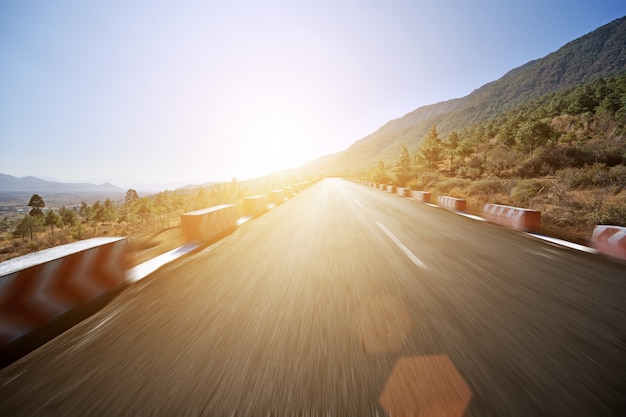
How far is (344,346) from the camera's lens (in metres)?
2.18

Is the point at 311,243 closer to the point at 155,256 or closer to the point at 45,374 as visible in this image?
the point at 155,256

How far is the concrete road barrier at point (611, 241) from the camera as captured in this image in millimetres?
4973

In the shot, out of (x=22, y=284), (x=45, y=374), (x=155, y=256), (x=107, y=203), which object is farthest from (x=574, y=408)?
(x=107, y=203)

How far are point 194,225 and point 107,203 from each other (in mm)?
127881

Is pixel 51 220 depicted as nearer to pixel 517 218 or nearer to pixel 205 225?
pixel 205 225

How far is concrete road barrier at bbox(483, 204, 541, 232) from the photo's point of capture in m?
7.67

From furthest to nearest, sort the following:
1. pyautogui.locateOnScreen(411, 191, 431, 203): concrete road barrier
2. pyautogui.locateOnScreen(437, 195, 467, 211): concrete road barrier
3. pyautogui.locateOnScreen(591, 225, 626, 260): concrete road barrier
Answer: pyautogui.locateOnScreen(411, 191, 431, 203): concrete road barrier, pyautogui.locateOnScreen(437, 195, 467, 211): concrete road barrier, pyautogui.locateOnScreen(591, 225, 626, 260): concrete road barrier

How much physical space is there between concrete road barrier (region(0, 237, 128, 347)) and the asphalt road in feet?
1.73

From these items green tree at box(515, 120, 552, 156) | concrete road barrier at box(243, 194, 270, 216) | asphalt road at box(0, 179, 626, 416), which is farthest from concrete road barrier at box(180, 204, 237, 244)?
green tree at box(515, 120, 552, 156)

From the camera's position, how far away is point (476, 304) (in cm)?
298

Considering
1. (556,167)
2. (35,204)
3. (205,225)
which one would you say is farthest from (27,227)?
(556,167)

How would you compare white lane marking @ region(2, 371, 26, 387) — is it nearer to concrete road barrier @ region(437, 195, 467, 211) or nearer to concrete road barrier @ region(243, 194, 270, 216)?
concrete road barrier @ region(243, 194, 270, 216)

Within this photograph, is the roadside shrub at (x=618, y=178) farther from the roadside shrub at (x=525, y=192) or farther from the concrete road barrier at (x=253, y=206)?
the concrete road barrier at (x=253, y=206)

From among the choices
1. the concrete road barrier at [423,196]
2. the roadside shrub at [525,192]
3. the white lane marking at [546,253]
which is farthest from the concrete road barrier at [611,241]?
the concrete road barrier at [423,196]
